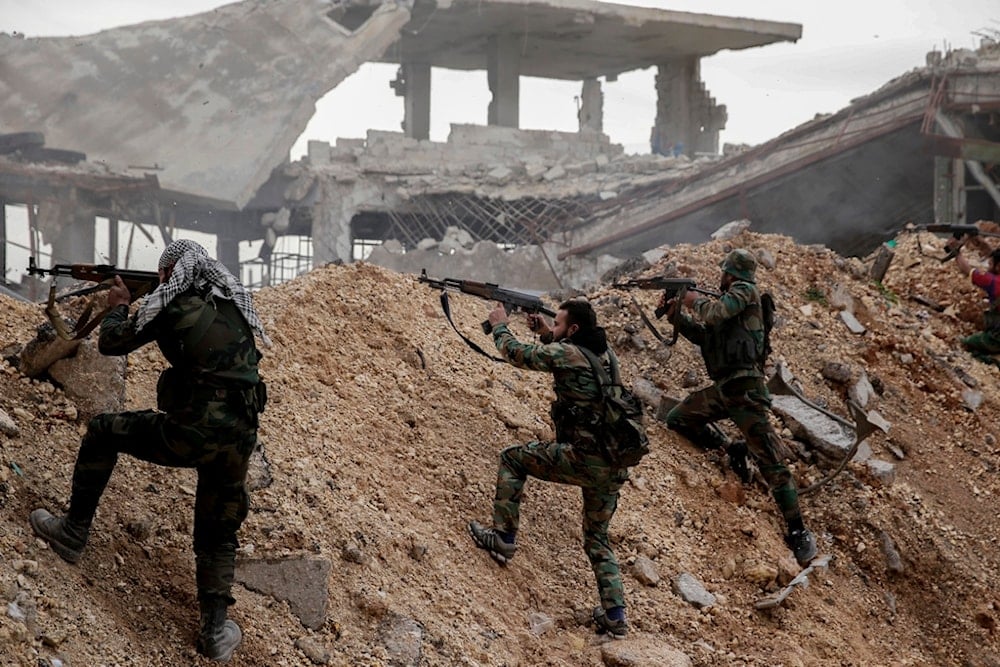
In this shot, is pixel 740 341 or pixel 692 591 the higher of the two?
pixel 740 341

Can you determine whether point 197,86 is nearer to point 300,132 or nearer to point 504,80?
point 300,132

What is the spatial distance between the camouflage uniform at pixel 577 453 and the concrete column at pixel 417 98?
2110 cm

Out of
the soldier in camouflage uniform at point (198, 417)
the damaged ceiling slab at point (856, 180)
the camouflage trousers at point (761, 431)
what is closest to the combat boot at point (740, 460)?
the camouflage trousers at point (761, 431)

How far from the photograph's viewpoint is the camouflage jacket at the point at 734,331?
6234mm

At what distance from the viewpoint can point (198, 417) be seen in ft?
12.6

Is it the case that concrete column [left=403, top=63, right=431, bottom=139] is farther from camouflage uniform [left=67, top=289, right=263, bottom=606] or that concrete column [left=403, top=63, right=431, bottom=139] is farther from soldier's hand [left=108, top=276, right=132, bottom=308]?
camouflage uniform [left=67, top=289, right=263, bottom=606]

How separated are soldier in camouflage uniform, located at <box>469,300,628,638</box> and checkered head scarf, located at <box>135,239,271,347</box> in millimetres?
1547

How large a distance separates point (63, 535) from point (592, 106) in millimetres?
24255

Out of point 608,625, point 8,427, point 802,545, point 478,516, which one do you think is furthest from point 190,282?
point 802,545

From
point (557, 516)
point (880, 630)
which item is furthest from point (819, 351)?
point (557, 516)

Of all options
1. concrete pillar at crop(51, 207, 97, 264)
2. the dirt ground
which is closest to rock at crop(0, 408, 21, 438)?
the dirt ground

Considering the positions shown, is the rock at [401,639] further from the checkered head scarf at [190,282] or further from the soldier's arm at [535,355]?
the checkered head scarf at [190,282]

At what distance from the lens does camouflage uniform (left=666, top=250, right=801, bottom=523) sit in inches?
248

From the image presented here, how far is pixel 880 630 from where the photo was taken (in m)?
6.54
